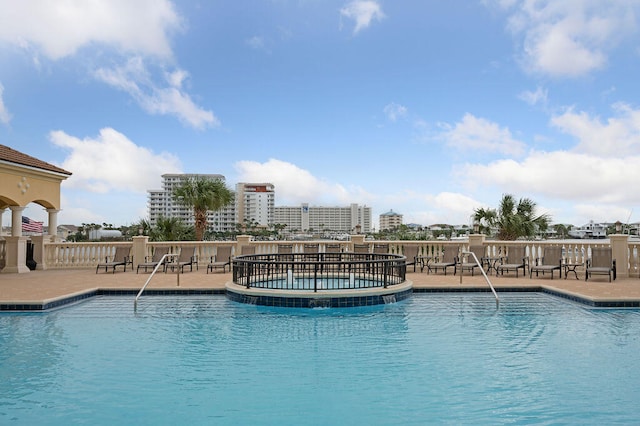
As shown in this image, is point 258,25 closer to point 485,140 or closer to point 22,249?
point 485,140

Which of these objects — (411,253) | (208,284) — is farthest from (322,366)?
(411,253)

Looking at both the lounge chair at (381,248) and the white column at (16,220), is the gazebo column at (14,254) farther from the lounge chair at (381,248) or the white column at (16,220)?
the lounge chair at (381,248)

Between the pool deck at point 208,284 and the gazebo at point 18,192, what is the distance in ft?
3.78

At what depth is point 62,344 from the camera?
7.18 meters

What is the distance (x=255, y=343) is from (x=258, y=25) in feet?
57.3

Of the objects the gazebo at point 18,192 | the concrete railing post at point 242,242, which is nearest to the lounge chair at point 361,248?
the concrete railing post at point 242,242

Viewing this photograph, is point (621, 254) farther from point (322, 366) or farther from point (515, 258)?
point (322, 366)

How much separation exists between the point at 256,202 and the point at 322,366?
160 metres

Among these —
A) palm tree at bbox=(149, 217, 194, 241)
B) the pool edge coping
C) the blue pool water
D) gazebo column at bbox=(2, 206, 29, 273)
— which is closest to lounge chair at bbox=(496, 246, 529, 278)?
the pool edge coping

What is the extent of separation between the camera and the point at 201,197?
82.5 feet

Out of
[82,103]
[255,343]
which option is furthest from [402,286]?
[82,103]

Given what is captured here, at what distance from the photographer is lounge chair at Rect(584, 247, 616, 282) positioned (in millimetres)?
12664

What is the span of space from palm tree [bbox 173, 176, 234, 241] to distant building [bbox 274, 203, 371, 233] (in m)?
163

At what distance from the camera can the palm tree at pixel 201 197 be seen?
25.2 metres
